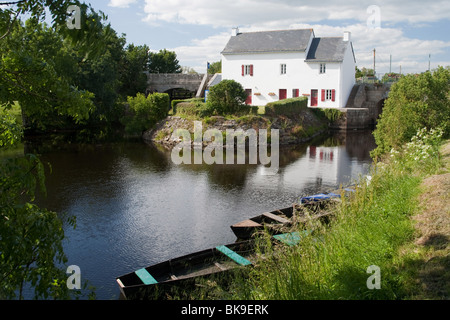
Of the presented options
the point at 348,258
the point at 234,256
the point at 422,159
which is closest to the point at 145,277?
the point at 234,256

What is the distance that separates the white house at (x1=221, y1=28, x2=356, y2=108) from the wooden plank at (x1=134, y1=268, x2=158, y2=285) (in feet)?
108

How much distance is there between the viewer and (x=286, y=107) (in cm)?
3416

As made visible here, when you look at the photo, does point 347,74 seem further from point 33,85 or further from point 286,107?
point 33,85

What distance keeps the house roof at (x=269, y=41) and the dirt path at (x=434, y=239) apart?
30719mm

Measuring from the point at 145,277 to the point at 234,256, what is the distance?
2.18m

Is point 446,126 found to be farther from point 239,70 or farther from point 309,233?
point 239,70

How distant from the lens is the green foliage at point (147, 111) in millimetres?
35188

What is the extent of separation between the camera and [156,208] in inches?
621

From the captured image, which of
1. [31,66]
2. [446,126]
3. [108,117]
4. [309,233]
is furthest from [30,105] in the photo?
[108,117]

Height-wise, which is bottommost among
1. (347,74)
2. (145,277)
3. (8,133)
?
(145,277)

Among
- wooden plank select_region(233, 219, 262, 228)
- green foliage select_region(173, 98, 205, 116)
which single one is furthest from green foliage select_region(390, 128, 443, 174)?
green foliage select_region(173, 98, 205, 116)

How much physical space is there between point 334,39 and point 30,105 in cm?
3885

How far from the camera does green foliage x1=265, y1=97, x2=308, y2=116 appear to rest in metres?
32.7

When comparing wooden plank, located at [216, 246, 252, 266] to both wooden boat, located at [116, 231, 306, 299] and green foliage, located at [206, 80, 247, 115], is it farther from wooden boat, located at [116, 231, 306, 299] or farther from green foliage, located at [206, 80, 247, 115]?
green foliage, located at [206, 80, 247, 115]
